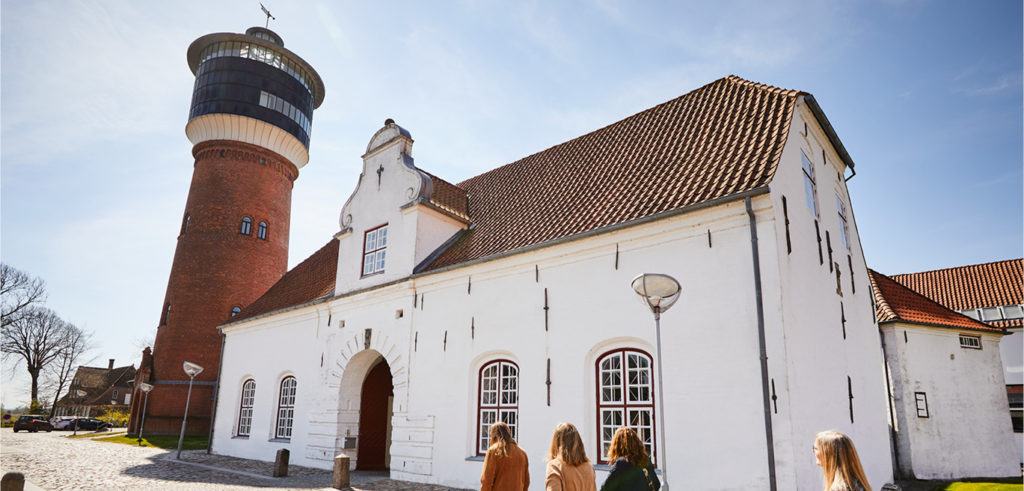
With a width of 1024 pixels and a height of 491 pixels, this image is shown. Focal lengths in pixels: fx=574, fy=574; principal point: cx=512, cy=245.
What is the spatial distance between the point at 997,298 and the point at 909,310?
7317mm

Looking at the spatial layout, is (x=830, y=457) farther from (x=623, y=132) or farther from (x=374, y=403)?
(x=374, y=403)

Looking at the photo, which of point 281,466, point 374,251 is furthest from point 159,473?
point 374,251

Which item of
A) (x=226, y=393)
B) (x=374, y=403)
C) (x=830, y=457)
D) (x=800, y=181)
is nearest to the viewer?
(x=830, y=457)

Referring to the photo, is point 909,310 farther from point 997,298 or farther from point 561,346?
point 561,346

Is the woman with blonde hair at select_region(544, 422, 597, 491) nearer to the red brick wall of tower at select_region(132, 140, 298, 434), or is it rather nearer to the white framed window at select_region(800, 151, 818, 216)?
the white framed window at select_region(800, 151, 818, 216)

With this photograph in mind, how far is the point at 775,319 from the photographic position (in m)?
7.89

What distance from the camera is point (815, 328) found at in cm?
902

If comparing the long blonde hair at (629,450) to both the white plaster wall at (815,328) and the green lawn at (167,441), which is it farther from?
the green lawn at (167,441)

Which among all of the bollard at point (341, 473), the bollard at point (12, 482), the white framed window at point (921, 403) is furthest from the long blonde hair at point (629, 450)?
the white framed window at point (921, 403)

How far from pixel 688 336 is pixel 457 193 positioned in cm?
886

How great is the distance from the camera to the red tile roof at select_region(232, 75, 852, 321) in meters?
9.57

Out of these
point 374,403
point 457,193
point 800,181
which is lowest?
point 374,403

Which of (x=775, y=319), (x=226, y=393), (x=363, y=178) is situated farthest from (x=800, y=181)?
(x=226, y=393)

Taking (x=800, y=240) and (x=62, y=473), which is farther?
(x=62, y=473)
